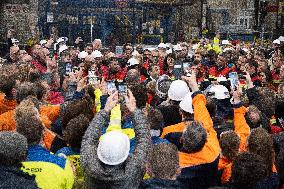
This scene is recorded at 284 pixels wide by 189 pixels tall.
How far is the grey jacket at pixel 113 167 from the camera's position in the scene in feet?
11.1

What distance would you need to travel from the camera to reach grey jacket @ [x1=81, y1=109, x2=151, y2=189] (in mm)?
3398

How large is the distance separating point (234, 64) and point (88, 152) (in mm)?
8863

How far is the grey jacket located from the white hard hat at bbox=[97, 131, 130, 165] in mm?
55

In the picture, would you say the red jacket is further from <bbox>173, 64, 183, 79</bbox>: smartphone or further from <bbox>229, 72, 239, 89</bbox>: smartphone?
<bbox>229, 72, 239, 89</bbox>: smartphone

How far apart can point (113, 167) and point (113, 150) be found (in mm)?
124

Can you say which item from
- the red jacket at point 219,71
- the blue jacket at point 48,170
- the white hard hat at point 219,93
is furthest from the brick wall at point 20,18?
the blue jacket at point 48,170

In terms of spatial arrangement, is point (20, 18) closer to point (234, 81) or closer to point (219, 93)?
point (219, 93)

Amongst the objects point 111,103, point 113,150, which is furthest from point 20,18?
point 113,150

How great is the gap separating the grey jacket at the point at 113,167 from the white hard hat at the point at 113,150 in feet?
0.18

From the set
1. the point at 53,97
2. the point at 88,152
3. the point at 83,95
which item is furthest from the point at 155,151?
the point at 53,97

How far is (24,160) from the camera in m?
3.78

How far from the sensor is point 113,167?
3.40 meters

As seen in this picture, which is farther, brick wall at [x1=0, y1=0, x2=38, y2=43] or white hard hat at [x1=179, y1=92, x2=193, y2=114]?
brick wall at [x1=0, y1=0, x2=38, y2=43]

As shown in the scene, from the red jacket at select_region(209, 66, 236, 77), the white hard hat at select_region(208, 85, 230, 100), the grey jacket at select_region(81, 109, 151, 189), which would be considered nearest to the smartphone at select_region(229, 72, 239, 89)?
the white hard hat at select_region(208, 85, 230, 100)
